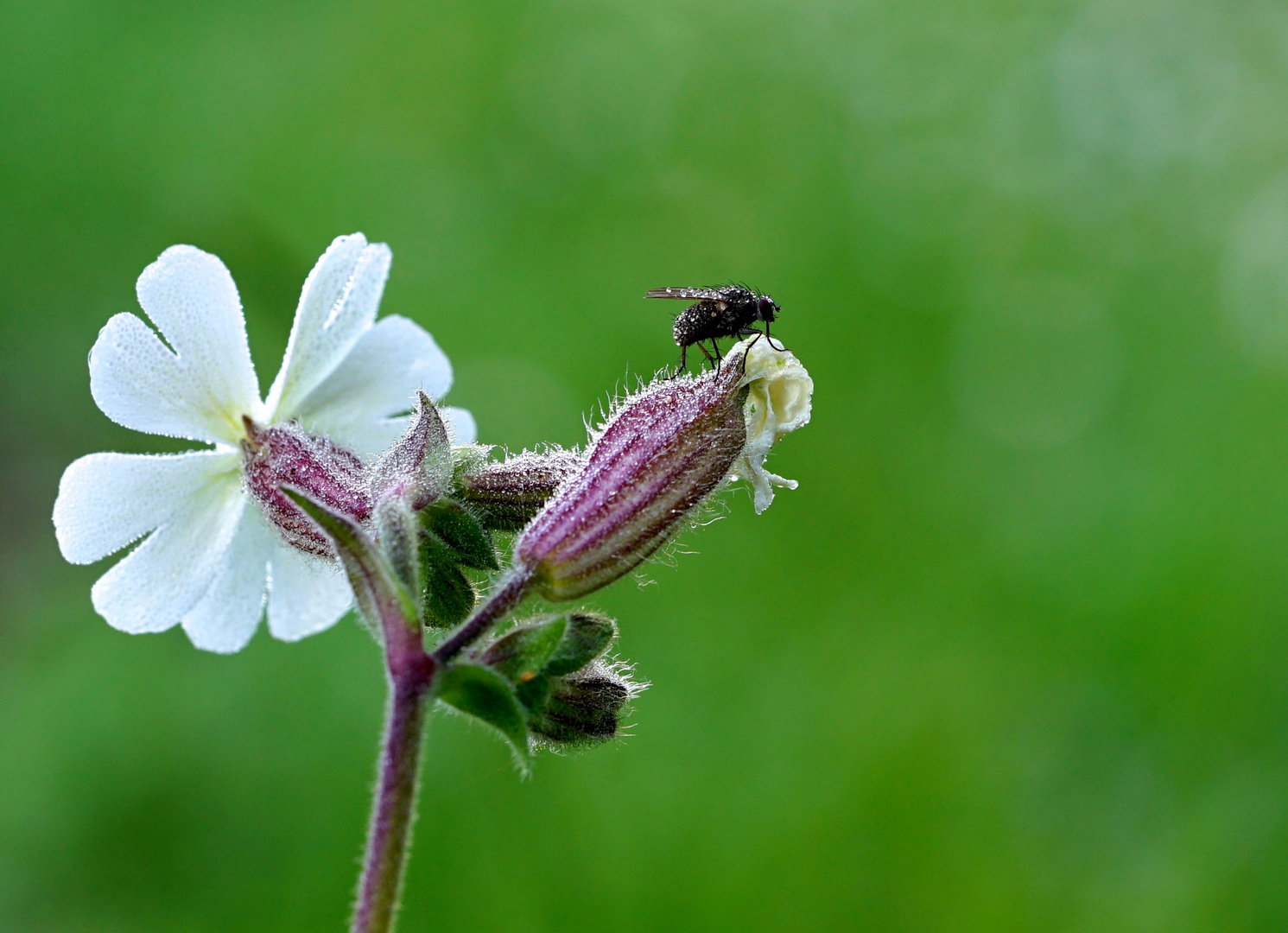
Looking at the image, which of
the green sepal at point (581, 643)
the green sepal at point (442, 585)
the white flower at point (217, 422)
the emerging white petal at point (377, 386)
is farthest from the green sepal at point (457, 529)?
the emerging white petal at point (377, 386)

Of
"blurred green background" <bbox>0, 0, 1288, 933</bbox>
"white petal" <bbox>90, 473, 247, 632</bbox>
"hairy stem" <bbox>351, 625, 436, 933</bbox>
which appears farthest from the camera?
"blurred green background" <bbox>0, 0, 1288, 933</bbox>

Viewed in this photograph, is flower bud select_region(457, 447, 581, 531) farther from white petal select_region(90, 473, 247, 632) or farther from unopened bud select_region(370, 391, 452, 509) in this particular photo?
white petal select_region(90, 473, 247, 632)

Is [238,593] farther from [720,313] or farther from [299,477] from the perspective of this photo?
[720,313]

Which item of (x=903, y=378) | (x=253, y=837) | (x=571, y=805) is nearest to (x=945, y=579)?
(x=903, y=378)

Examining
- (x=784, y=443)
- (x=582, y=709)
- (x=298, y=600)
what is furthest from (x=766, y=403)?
(x=784, y=443)

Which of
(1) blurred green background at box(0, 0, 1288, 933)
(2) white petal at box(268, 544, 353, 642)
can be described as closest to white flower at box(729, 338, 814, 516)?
(2) white petal at box(268, 544, 353, 642)

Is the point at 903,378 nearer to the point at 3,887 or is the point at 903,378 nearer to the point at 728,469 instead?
the point at 728,469
